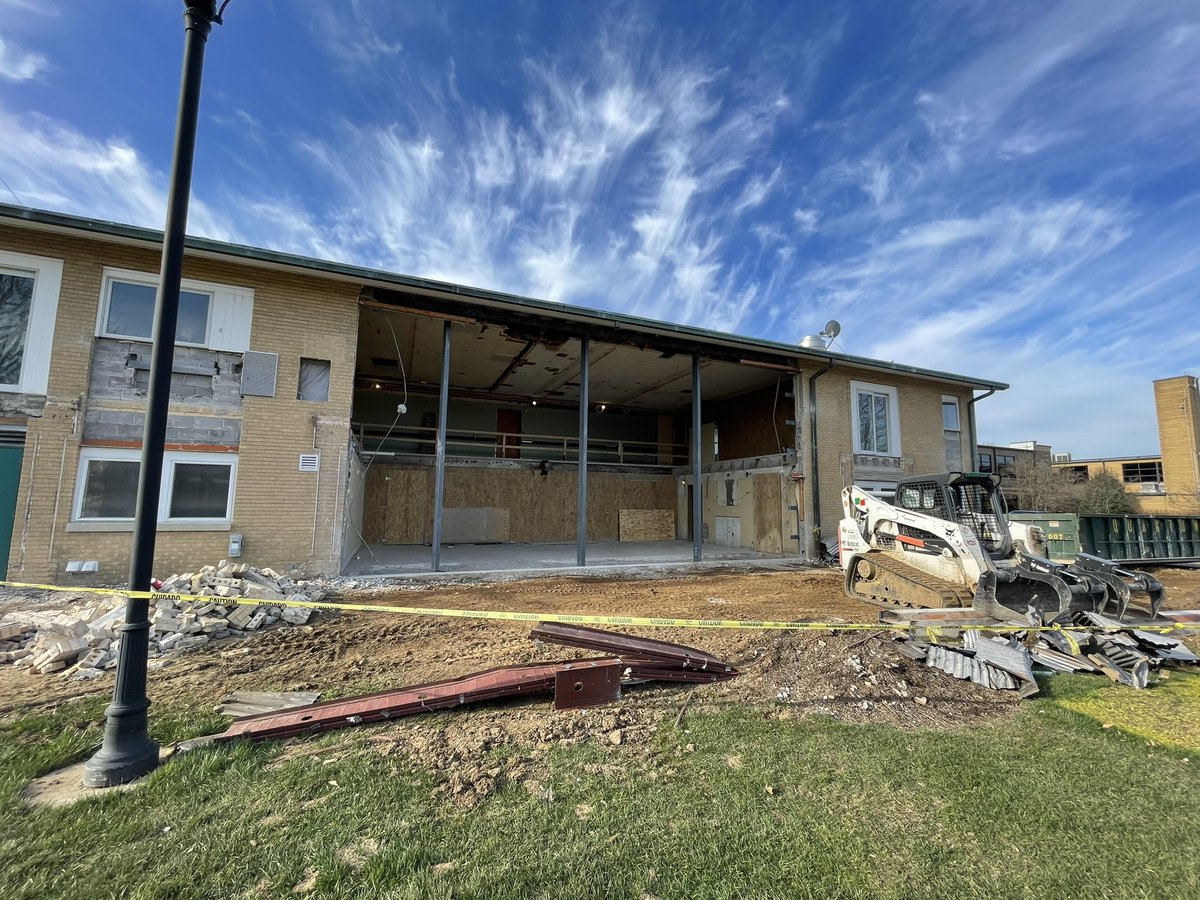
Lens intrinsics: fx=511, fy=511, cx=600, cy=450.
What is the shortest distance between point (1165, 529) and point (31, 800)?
20.8 metres

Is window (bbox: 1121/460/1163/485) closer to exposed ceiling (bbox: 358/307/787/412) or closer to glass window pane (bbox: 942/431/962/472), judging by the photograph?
glass window pane (bbox: 942/431/962/472)

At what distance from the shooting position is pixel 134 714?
3305 millimetres

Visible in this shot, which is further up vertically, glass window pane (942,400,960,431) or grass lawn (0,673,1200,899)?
glass window pane (942,400,960,431)

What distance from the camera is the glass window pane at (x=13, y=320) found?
918 cm

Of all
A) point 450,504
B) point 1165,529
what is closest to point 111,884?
point 450,504

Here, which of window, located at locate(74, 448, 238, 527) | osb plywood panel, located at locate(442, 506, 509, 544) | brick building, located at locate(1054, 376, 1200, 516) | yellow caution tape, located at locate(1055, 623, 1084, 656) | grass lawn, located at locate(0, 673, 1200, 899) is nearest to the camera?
grass lawn, located at locate(0, 673, 1200, 899)

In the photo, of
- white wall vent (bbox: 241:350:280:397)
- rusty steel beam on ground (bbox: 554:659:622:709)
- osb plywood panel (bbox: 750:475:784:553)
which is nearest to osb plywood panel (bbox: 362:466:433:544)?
white wall vent (bbox: 241:350:280:397)

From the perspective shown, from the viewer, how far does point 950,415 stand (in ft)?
63.0

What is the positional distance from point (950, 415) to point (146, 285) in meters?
24.0

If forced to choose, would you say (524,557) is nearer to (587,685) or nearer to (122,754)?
(587,685)

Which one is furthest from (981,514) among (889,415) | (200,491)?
(200,491)

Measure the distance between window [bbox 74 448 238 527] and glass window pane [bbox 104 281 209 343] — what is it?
235cm

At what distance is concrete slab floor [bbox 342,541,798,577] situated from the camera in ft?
42.3

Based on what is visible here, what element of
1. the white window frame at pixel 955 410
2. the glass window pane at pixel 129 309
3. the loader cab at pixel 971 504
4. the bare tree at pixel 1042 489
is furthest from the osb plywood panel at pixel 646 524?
the bare tree at pixel 1042 489
